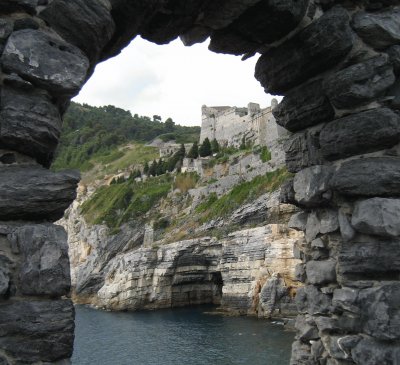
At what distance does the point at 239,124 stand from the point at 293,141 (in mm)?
76666

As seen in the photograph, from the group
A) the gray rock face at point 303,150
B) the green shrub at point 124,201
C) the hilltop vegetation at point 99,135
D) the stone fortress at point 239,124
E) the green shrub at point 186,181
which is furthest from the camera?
the hilltop vegetation at point 99,135

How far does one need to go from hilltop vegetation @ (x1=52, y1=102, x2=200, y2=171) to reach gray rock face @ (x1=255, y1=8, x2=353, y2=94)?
304 feet

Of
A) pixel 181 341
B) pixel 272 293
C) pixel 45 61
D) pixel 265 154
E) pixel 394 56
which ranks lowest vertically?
pixel 181 341

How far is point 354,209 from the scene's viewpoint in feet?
15.6

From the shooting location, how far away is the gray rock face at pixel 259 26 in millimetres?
4684

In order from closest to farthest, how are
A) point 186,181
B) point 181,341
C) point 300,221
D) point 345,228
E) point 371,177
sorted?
point 371,177
point 345,228
point 300,221
point 181,341
point 186,181

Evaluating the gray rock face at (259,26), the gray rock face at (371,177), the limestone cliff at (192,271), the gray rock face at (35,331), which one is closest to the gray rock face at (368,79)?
the gray rock face at (371,177)

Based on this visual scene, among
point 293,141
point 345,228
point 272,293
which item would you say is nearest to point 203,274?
point 272,293

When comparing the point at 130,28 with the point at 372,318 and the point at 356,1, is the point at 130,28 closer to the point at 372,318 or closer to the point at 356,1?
the point at 356,1

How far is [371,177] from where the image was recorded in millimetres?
4633

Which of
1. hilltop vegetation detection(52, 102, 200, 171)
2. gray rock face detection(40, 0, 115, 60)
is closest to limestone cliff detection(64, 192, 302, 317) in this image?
gray rock face detection(40, 0, 115, 60)

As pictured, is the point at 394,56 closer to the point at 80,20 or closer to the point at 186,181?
the point at 80,20

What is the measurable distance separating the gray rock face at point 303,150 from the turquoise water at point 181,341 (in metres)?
17.2

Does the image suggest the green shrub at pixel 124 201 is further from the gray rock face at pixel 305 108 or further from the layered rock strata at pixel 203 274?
the gray rock face at pixel 305 108
